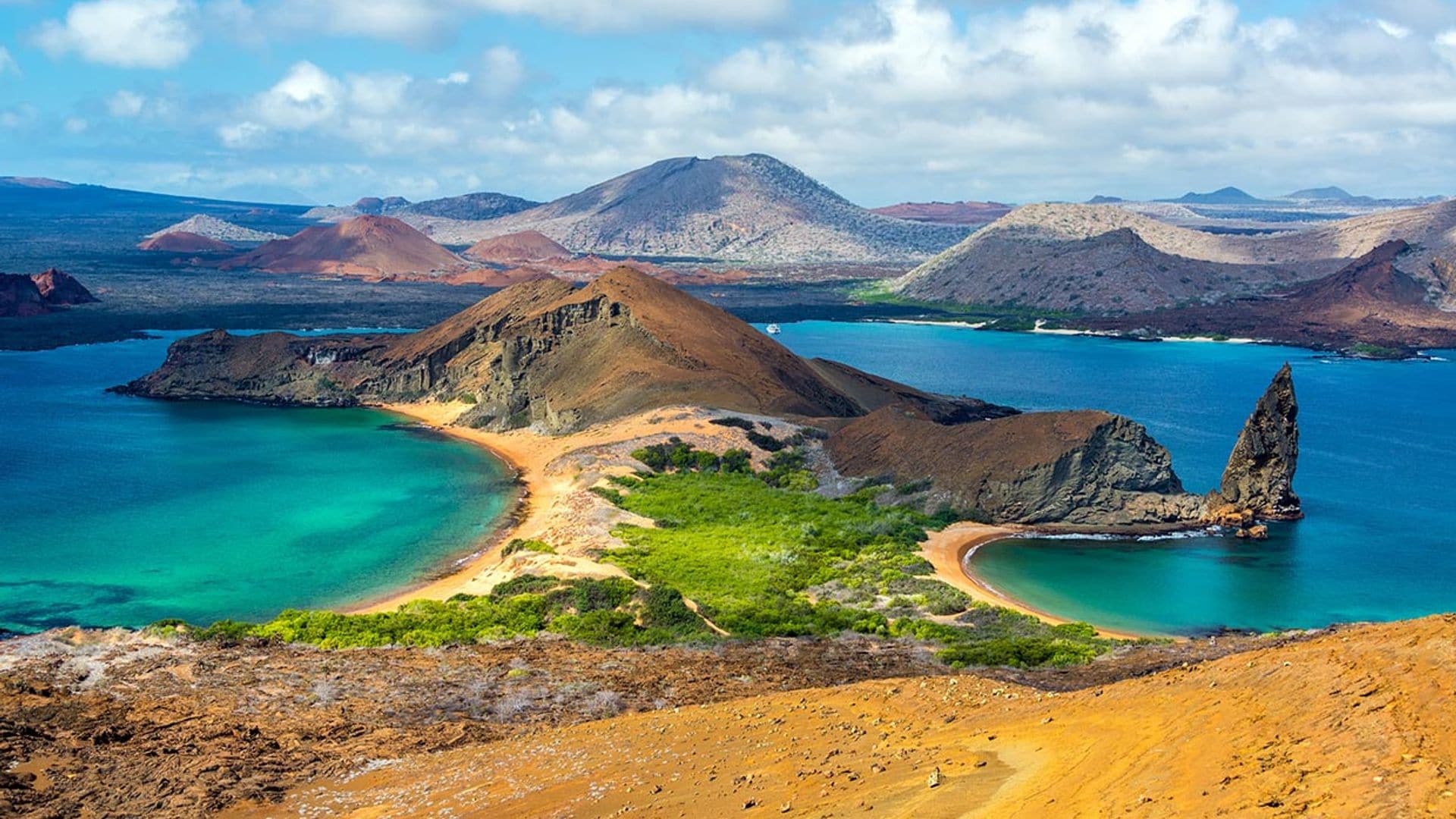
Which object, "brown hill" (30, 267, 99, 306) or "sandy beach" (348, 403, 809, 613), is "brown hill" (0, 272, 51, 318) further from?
"sandy beach" (348, 403, 809, 613)

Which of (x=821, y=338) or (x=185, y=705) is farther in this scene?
(x=821, y=338)

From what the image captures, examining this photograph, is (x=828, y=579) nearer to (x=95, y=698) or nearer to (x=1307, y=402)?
(x=95, y=698)

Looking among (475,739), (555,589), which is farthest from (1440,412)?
(475,739)

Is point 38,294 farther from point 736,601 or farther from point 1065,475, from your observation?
point 736,601

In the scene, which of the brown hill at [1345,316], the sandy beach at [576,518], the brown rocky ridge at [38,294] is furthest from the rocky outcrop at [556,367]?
the brown hill at [1345,316]

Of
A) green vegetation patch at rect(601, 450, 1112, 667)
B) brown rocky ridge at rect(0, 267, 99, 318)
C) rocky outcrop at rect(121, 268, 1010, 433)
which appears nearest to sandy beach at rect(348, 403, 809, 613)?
green vegetation patch at rect(601, 450, 1112, 667)

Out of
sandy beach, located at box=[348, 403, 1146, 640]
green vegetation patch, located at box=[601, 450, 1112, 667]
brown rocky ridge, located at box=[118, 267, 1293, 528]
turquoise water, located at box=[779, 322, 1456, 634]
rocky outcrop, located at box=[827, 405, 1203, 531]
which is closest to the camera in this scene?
green vegetation patch, located at box=[601, 450, 1112, 667]

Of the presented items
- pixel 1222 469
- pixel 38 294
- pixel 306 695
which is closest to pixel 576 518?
pixel 306 695
